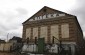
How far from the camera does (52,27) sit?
80.9 ft

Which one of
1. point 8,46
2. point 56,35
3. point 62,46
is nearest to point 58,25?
point 56,35

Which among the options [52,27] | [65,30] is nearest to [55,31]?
[52,27]

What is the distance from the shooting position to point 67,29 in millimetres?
22906

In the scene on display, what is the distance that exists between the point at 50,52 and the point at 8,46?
9.43 m

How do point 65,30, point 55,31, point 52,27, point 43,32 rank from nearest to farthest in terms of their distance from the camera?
point 65,30, point 55,31, point 52,27, point 43,32

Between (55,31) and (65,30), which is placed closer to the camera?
(65,30)

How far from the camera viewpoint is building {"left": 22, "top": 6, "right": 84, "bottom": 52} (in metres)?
22.6

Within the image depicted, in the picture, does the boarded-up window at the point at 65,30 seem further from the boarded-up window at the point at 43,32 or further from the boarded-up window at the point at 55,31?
the boarded-up window at the point at 43,32

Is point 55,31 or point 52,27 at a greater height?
point 52,27

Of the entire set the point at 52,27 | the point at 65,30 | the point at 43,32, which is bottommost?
the point at 43,32

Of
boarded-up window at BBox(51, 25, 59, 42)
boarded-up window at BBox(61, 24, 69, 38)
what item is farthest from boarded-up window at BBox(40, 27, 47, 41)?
boarded-up window at BBox(61, 24, 69, 38)

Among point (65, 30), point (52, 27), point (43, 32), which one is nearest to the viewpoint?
point (65, 30)

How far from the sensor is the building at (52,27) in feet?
74.2

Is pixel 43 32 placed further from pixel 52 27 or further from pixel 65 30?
pixel 65 30
